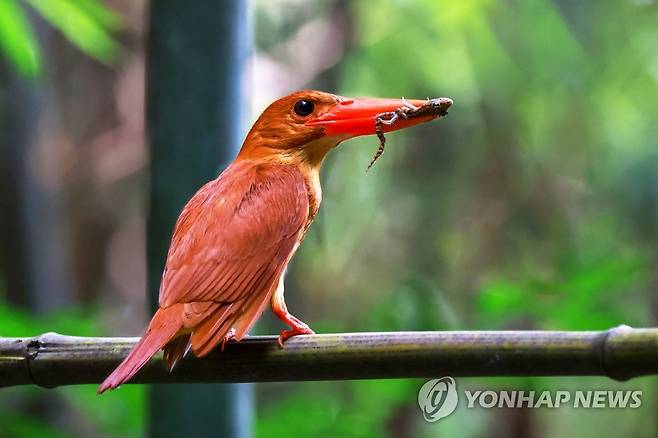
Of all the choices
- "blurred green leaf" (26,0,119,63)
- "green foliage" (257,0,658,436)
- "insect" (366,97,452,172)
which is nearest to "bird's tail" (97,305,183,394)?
"insect" (366,97,452,172)

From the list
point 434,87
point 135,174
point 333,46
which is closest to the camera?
point 434,87

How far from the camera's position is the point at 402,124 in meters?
2.04

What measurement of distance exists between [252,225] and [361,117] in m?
0.34

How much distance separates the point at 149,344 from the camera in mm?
1713

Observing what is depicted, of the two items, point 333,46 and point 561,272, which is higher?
point 333,46

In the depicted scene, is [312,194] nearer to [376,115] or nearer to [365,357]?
[376,115]

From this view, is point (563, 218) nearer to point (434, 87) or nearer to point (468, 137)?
point (468, 137)

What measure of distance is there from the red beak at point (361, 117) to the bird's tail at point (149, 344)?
1.88 feet

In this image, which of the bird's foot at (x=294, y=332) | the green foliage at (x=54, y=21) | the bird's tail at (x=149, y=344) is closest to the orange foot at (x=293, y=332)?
the bird's foot at (x=294, y=332)

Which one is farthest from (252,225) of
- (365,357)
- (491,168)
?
(491,168)

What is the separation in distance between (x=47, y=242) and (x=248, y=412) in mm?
2593

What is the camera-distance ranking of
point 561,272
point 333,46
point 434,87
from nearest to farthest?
point 561,272, point 434,87, point 333,46

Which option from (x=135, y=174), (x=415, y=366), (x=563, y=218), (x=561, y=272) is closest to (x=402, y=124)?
(x=415, y=366)

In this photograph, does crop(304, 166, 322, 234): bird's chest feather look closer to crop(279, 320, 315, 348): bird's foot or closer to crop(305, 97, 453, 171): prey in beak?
crop(305, 97, 453, 171): prey in beak
